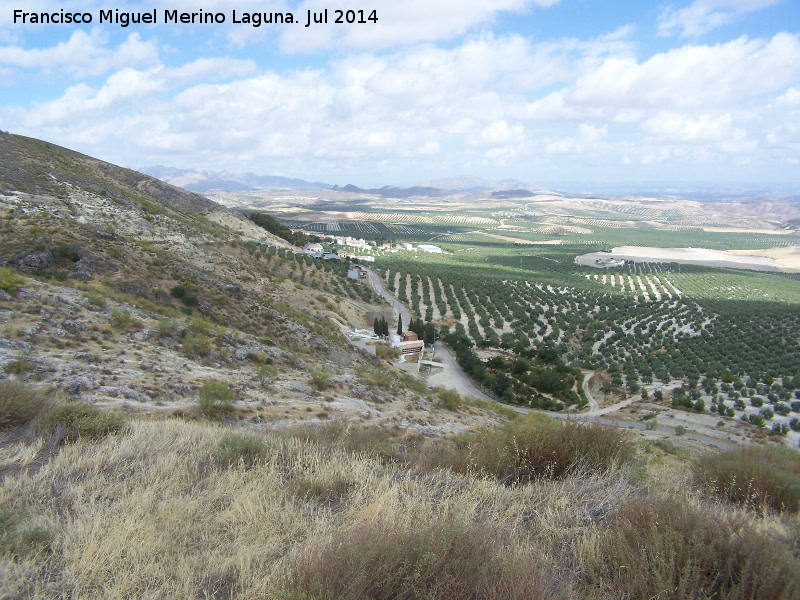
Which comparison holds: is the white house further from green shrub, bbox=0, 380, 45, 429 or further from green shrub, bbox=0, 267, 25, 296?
green shrub, bbox=0, 380, 45, 429

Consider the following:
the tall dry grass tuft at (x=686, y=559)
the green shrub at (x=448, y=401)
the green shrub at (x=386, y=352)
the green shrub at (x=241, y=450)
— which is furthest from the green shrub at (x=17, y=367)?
the green shrub at (x=386, y=352)

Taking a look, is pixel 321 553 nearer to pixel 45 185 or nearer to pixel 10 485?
pixel 10 485

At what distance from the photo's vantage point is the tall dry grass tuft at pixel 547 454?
5074 mm

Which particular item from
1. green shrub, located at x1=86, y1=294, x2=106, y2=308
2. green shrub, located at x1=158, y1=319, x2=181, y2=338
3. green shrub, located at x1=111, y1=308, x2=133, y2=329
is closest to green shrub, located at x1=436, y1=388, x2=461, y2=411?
green shrub, located at x1=158, y1=319, x2=181, y2=338

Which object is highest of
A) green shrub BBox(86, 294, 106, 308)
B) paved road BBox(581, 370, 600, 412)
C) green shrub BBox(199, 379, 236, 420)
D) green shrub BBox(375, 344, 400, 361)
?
green shrub BBox(86, 294, 106, 308)

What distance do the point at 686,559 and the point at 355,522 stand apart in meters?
2.38

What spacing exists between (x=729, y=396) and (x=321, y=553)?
25353 mm

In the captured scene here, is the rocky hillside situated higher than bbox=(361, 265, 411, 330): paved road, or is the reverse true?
the rocky hillside

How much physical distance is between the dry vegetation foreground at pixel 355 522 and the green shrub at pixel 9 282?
894cm

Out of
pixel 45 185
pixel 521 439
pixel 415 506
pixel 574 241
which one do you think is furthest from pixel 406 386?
pixel 574 241

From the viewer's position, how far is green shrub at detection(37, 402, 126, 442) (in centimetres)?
509

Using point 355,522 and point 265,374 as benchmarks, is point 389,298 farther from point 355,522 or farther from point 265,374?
point 355,522

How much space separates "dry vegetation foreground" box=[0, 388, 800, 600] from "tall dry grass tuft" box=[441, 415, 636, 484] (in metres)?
0.02

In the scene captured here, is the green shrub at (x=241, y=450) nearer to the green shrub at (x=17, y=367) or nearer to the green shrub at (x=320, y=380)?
the green shrub at (x=17, y=367)
